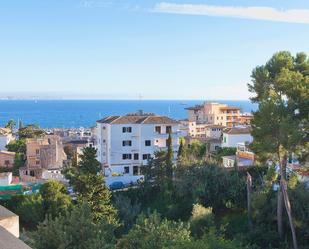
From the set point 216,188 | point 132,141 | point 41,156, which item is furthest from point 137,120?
point 216,188

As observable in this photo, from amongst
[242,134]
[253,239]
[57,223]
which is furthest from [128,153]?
[57,223]

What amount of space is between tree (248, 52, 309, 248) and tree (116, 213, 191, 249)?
743 centimetres

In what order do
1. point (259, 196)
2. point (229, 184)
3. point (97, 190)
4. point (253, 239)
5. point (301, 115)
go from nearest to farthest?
1. point (301, 115)
2. point (253, 239)
3. point (259, 196)
4. point (97, 190)
5. point (229, 184)

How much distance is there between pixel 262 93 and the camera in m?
24.1

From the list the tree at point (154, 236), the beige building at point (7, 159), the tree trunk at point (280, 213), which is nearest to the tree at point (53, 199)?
the tree at point (154, 236)

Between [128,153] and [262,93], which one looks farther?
[128,153]

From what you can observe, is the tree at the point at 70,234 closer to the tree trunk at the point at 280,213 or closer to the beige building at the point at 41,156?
the tree trunk at the point at 280,213

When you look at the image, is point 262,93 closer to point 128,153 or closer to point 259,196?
point 259,196

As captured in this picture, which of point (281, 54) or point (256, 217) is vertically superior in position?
point (281, 54)

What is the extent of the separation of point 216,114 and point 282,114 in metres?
72.0

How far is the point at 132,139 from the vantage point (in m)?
47.1

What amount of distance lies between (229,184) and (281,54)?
10519 millimetres

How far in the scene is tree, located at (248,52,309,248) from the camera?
21.6 meters

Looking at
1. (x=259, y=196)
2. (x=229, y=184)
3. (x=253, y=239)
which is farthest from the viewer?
(x=229, y=184)
